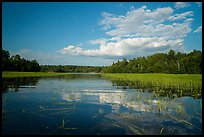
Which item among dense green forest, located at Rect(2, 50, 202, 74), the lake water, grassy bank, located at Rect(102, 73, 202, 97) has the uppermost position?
dense green forest, located at Rect(2, 50, 202, 74)

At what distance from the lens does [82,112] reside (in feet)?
35.7

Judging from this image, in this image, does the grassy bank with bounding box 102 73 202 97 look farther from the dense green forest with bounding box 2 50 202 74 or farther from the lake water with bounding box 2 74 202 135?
the dense green forest with bounding box 2 50 202 74

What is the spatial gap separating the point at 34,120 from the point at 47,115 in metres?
1.03

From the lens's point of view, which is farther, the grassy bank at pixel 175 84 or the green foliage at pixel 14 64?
the green foliage at pixel 14 64

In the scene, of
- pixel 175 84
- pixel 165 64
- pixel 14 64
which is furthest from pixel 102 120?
pixel 14 64

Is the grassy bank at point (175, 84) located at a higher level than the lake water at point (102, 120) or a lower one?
higher

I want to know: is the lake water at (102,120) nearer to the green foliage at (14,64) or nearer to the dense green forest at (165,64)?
the dense green forest at (165,64)

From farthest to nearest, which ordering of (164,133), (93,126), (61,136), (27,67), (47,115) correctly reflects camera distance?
1. (27,67)
2. (47,115)
3. (93,126)
4. (164,133)
5. (61,136)

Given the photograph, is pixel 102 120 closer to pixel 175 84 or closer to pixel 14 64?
pixel 175 84

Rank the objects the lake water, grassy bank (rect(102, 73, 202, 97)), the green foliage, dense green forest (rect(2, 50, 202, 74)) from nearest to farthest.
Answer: the lake water, grassy bank (rect(102, 73, 202, 97)), dense green forest (rect(2, 50, 202, 74)), the green foliage

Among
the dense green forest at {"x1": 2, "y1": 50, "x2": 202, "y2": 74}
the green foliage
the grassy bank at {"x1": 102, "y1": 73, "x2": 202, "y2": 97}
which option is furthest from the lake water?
the green foliage

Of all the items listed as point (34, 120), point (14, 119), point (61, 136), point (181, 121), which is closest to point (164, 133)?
point (181, 121)

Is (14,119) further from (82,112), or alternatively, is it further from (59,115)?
(82,112)

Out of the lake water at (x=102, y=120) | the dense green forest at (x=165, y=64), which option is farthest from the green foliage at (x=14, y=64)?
the lake water at (x=102, y=120)
